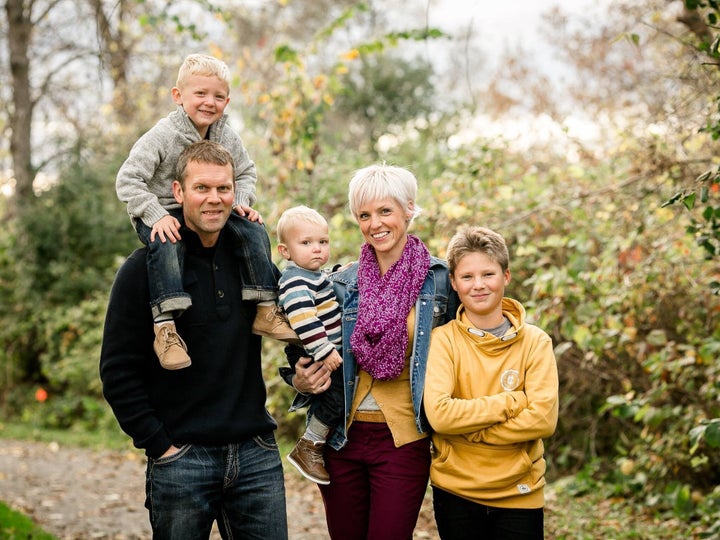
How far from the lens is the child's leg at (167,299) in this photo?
270 cm

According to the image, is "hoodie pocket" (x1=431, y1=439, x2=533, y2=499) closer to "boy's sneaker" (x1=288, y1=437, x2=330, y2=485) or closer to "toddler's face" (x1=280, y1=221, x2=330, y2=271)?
"boy's sneaker" (x1=288, y1=437, x2=330, y2=485)

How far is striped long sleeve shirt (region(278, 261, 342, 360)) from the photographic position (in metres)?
3.01

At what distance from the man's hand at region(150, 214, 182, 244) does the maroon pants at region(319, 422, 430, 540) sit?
1.01m

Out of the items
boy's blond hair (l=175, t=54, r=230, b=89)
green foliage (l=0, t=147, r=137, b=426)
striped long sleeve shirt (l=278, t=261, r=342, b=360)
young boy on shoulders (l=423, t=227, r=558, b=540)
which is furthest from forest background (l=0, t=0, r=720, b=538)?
striped long sleeve shirt (l=278, t=261, r=342, b=360)

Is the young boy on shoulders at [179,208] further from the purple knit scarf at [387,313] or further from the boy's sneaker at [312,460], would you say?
the boy's sneaker at [312,460]

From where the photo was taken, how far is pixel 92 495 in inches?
300

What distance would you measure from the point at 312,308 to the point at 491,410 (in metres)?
0.78

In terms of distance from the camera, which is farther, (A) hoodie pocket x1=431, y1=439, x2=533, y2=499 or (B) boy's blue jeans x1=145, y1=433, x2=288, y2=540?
(A) hoodie pocket x1=431, y1=439, x2=533, y2=499

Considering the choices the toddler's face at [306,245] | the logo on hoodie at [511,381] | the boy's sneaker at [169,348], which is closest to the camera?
the boy's sneaker at [169,348]

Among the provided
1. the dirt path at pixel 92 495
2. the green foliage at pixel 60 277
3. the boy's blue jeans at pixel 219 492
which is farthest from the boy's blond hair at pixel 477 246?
the green foliage at pixel 60 277

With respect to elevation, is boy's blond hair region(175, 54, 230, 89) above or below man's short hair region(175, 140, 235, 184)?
above

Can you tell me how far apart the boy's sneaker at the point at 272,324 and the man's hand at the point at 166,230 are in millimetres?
432

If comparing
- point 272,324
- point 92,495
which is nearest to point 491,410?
point 272,324

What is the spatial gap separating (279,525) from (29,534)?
325 centimetres
